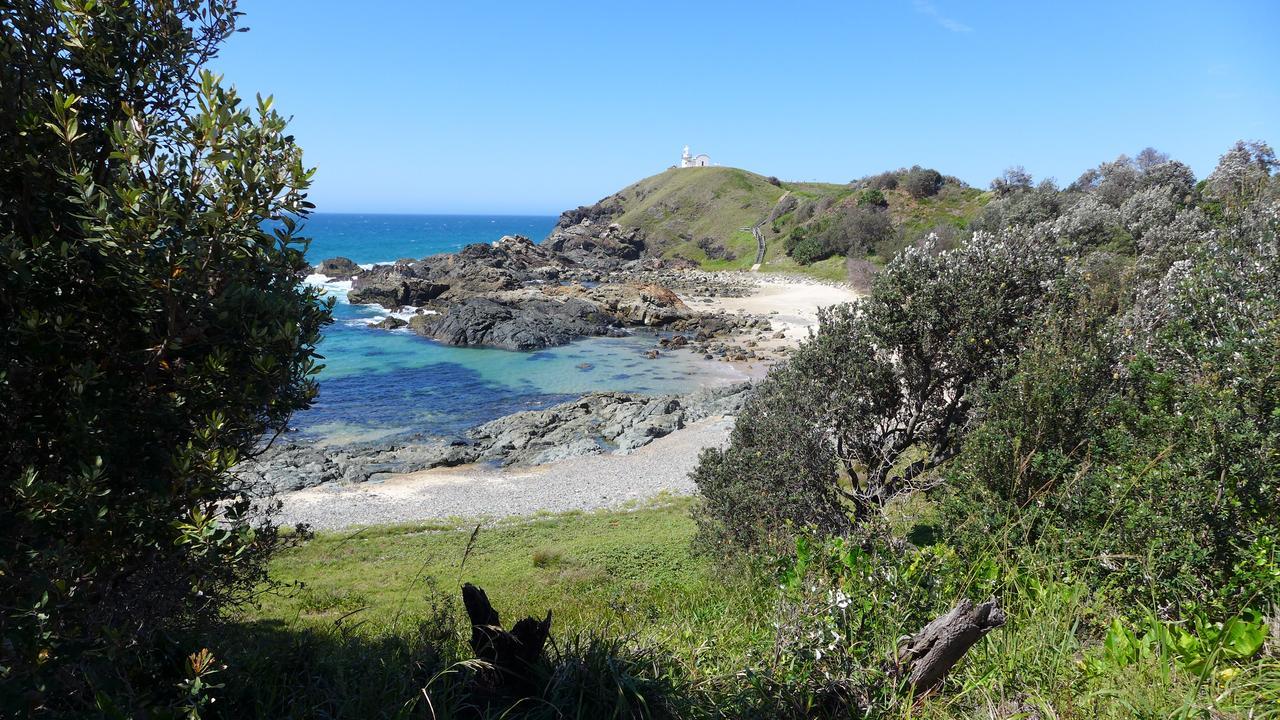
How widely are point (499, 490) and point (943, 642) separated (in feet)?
77.2

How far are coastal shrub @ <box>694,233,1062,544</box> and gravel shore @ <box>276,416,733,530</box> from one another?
43.3ft

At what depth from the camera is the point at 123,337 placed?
3.25 metres

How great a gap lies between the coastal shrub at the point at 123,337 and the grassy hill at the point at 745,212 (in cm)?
6865

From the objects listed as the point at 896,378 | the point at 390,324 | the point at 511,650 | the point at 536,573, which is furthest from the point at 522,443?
the point at 390,324

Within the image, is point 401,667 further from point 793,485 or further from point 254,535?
point 793,485

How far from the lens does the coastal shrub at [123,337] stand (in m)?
2.89

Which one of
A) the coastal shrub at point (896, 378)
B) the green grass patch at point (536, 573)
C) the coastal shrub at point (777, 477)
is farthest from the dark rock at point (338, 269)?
the coastal shrub at point (896, 378)

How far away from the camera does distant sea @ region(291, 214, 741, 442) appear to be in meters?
36.3

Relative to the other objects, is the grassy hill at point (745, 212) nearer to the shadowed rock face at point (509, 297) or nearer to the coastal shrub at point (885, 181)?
the coastal shrub at point (885, 181)

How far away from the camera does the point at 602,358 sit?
5075 centimetres

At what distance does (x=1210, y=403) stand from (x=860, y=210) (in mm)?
79434

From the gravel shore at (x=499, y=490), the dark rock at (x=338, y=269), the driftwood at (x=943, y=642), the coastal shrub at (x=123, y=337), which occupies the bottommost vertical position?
the gravel shore at (x=499, y=490)

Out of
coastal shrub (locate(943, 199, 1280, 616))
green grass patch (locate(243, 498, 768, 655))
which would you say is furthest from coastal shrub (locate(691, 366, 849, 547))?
coastal shrub (locate(943, 199, 1280, 616))

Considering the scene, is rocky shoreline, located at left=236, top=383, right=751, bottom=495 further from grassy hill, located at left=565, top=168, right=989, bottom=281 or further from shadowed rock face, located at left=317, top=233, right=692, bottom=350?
grassy hill, located at left=565, top=168, right=989, bottom=281
